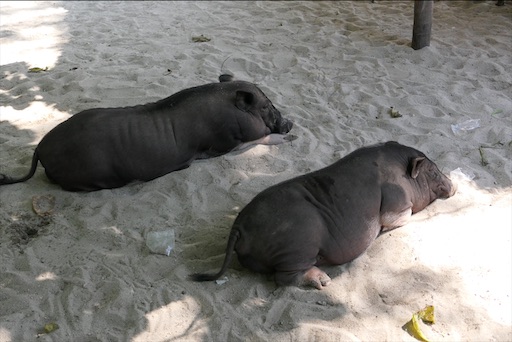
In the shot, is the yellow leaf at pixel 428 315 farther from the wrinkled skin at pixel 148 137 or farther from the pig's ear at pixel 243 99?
the pig's ear at pixel 243 99

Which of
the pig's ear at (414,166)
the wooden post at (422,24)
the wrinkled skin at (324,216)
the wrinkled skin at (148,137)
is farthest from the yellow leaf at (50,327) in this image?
the wooden post at (422,24)

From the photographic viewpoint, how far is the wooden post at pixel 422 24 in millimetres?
6621

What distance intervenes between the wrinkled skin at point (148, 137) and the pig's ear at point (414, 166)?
1474 mm

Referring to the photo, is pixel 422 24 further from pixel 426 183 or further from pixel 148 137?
pixel 148 137

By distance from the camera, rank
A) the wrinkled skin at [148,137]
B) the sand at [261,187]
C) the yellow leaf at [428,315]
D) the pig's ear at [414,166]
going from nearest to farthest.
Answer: the yellow leaf at [428,315] → the sand at [261,187] → the pig's ear at [414,166] → the wrinkled skin at [148,137]

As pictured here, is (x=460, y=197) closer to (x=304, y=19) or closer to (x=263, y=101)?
(x=263, y=101)

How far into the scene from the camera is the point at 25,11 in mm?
8891

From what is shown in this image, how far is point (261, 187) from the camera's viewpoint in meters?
4.16

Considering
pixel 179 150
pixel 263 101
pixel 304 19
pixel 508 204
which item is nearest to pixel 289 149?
pixel 263 101

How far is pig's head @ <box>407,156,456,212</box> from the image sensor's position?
11.8ft

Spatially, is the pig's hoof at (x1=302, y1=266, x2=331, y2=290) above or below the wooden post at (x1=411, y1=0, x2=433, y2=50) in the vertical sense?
below

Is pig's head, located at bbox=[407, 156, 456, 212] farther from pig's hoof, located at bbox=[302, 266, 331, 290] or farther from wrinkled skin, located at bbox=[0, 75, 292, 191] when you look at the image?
wrinkled skin, located at bbox=[0, 75, 292, 191]

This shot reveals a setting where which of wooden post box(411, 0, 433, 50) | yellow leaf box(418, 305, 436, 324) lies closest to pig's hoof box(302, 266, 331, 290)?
yellow leaf box(418, 305, 436, 324)

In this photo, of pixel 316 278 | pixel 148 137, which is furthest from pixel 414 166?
pixel 148 137
